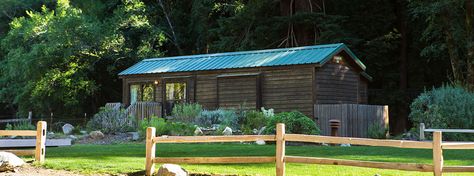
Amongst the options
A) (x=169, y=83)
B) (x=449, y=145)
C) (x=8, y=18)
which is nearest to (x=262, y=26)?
(x=169, y=83)

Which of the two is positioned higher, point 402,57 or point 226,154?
point 402,57

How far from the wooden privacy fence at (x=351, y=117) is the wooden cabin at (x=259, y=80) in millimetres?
1161

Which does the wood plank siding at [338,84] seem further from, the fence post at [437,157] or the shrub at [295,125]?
the fence post at [437,157]

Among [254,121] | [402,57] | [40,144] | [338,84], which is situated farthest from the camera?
[402,57]

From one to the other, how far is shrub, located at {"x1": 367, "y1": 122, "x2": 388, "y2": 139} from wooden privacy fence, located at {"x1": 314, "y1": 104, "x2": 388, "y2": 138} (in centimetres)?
30

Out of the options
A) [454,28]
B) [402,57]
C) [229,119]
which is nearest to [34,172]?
[229,119]

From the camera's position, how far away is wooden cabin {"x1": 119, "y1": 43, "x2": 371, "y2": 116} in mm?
26734

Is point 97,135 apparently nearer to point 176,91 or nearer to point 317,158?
point 176,91

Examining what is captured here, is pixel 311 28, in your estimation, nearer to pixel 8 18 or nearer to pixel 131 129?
pixel 131 129

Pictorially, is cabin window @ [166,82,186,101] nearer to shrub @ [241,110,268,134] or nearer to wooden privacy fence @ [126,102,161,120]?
wooden privacy fence @ [126,102,161,120]

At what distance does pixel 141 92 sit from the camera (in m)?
32.0

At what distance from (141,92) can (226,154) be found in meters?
16.3

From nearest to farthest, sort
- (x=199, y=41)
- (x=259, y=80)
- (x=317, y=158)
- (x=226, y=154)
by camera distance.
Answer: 1. (x=317, y=158)
2. (x=226, y=154)
3. (x=259, y=80)
4. (x=199, y=41)

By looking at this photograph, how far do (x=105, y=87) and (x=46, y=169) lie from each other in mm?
28372
